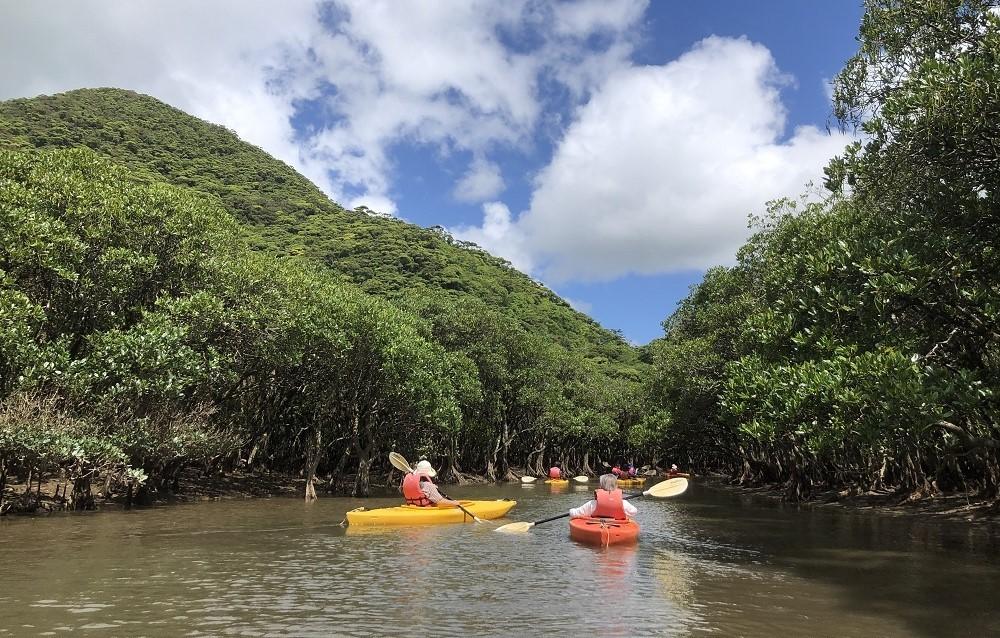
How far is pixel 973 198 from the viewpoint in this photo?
31.4 feet

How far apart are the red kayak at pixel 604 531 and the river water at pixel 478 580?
0.85 ft

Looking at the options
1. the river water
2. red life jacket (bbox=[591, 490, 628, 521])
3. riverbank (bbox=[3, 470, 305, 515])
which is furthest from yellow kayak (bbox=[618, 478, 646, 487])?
red life jacket (bbox=[591, 490, 628, 521])

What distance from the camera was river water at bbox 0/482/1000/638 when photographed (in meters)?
6.99

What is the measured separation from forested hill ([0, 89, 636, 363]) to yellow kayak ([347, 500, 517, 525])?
3502cm

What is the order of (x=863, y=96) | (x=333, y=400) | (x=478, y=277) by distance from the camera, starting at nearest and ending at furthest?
(x=863, y=96) < (x=333, y=400) < (x=478, y=277)

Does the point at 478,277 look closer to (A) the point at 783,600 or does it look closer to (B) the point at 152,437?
(B) the point at 152,437

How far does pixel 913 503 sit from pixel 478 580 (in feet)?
A: 56.8

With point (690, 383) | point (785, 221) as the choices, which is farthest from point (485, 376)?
point (785, 221)

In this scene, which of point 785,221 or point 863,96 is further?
point 785,221

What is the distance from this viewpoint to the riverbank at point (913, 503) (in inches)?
667

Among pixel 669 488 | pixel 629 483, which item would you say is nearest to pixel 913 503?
pixel 669 488

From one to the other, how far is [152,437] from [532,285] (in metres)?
68.3

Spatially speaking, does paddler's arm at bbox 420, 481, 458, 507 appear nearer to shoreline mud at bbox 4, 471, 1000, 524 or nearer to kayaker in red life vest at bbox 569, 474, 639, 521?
kayaker in red life vest at bbox 569, 474, 639, 521

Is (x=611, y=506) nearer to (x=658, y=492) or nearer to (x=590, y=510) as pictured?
(x=590, y=510)
